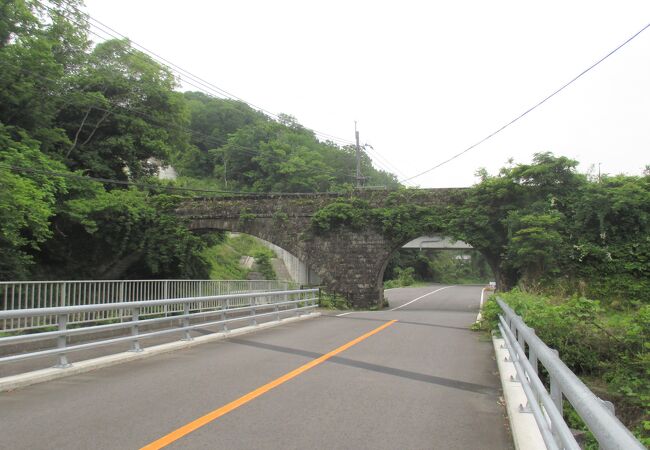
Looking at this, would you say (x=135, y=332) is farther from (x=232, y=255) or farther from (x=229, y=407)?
(x=232, y=255)

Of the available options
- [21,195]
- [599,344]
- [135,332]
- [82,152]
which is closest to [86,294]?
[21,195]

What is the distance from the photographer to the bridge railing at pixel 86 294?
490 inches

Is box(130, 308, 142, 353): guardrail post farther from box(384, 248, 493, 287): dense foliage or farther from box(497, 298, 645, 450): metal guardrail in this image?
box(384, 248, 493, 287): dense foliage

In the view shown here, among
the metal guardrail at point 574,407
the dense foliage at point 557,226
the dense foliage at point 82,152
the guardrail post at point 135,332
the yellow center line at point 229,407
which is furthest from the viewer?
the dense foliage at point 557,226

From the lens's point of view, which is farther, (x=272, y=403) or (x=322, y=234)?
(x=322, y=234)

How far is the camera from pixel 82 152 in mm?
29859

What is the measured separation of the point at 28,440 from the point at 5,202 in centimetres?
1430

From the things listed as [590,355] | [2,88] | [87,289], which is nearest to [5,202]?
[87,289]

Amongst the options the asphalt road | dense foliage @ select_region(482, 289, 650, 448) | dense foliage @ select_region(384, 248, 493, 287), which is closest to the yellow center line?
the asphalt road

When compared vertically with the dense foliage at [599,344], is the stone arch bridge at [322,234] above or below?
above

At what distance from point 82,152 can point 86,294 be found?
696 inches

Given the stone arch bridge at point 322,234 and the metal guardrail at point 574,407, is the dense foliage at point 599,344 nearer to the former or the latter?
the metal guardrail at point 574,407

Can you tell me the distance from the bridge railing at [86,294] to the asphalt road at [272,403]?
14.1ft

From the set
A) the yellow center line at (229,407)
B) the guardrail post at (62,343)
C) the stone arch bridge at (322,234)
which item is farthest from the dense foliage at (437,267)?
the guardrail post at (62,343)
